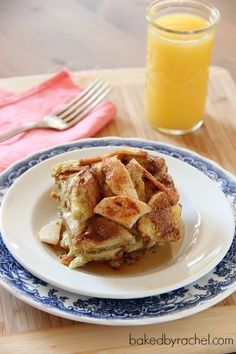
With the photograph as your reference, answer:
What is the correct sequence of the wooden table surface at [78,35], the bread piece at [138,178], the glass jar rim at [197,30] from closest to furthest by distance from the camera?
the bread piece at [138,178] < the glass jar rim at [197,30] < the wooden table surface at [78,35]

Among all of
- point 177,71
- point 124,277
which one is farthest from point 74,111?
point 124,277

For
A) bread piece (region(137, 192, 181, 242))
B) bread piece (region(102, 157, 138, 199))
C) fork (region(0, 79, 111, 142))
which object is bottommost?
fork (region(0, 79, 111, 142))

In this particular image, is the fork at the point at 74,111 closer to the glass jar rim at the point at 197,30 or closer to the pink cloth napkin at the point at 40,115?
the pink cloth napkin at the point at 40,115

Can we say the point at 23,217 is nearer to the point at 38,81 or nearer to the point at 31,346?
the point at 31,346

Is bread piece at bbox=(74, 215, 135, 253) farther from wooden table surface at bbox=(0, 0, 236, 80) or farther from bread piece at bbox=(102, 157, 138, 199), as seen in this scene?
wooden table surface at bbox=(0, 0, 236, 80)

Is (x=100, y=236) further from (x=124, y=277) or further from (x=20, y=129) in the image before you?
(x=20, y=129)

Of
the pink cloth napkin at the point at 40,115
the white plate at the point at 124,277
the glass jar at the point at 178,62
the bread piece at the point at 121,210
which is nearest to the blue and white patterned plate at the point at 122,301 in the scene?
the white plate at the point at 124,277

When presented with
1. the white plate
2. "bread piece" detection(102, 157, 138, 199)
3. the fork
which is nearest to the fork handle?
the fork
